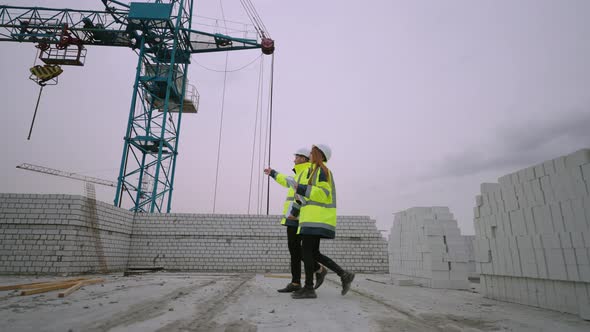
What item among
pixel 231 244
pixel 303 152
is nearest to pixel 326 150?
pixel 303 152

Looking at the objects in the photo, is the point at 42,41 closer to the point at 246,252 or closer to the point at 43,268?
the point at 43,268

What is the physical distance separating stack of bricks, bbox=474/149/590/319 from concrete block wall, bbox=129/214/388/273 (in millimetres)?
7104

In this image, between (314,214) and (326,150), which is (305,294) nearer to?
(314,214)

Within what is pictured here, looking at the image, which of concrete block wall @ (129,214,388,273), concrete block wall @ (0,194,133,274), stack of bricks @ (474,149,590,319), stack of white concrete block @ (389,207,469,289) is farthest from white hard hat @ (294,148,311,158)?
concrete block wall @ (129,214,388,273)

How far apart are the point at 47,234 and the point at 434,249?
902 centimetres

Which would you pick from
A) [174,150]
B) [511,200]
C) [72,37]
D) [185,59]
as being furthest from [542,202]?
[72,37]

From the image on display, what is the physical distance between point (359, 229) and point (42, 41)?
20.7 metres

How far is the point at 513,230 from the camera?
10.3 feet

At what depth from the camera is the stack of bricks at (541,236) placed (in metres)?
2.39

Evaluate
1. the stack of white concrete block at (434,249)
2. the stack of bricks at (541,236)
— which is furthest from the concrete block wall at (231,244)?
the stack of bricks at (541,236)

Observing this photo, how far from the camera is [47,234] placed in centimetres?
725

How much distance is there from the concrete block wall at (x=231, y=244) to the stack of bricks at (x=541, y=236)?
7104mm

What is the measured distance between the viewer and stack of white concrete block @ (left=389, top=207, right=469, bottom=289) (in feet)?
16.2

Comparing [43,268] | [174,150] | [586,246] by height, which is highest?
[174,150]
